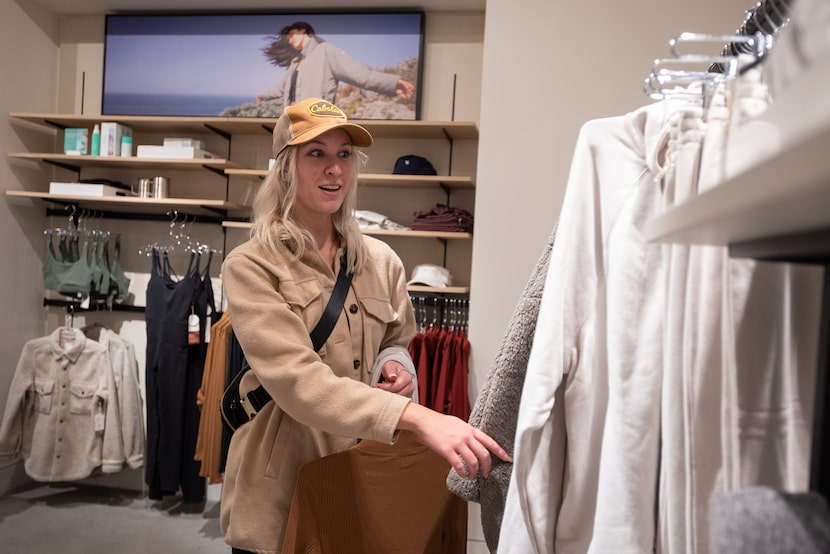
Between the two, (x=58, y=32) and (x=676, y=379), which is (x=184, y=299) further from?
(x=676, y=379)

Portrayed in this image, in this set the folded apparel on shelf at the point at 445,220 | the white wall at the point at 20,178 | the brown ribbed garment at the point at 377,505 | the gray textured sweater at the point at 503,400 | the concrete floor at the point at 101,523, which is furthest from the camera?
the white wall at the point at 20,178

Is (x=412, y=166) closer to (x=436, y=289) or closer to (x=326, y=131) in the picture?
(x=436, y=289)

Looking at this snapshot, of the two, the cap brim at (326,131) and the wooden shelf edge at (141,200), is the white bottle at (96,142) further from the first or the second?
the cap brim at (326,131)

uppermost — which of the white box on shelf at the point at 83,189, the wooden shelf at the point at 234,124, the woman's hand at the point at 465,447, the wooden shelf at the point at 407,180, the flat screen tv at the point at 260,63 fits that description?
the flat screen tv at the point at 260,63

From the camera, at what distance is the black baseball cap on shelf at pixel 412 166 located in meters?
3.99

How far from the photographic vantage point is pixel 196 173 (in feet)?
15.3

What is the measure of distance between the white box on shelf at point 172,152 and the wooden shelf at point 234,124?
176 millimetres

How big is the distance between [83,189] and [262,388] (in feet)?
10.0

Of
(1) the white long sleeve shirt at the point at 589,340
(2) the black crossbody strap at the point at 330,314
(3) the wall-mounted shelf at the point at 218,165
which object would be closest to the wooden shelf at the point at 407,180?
(3) the wall-mounted shelf at the point at 218,165

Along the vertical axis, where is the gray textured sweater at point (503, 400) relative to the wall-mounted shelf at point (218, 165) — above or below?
below

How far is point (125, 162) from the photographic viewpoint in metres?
4.40

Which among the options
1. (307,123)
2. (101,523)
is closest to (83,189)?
(101,523)

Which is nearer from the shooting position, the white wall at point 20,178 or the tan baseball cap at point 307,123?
the tan baseball cap at point 307,123

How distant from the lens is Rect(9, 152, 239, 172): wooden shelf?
13.7 feet
